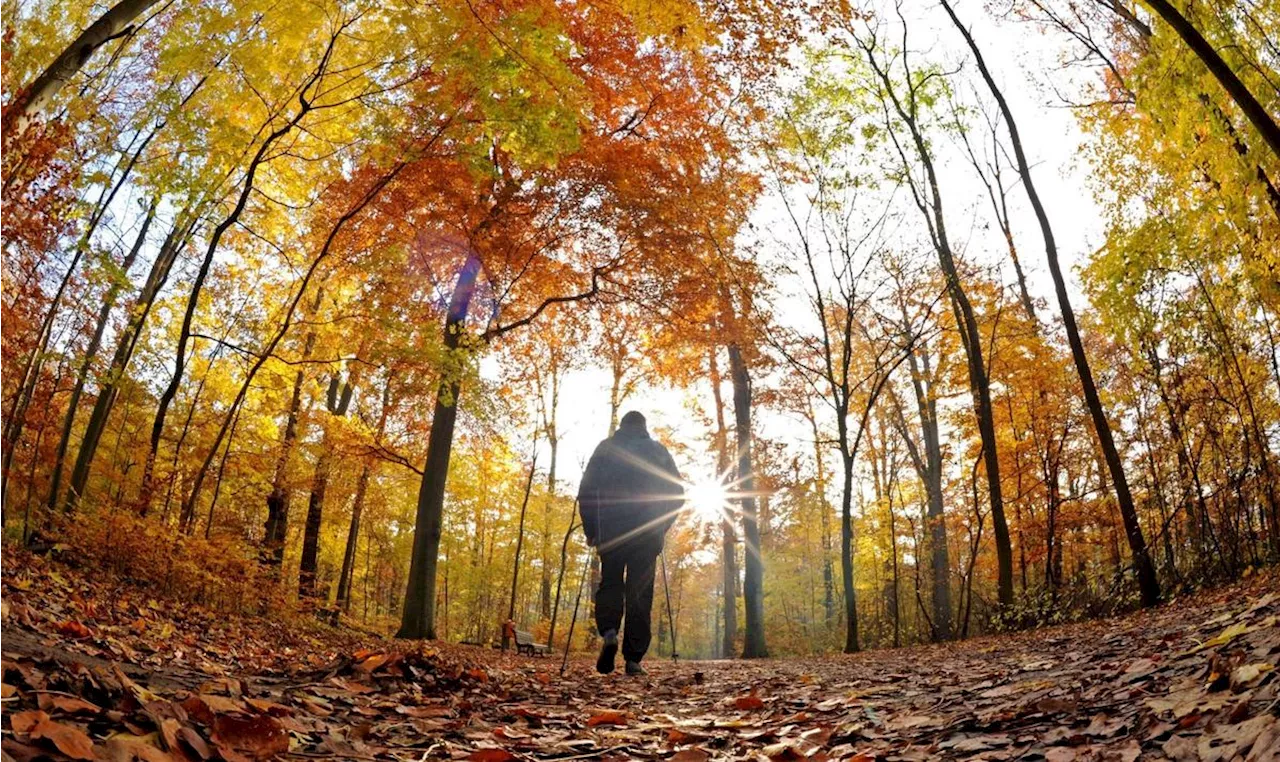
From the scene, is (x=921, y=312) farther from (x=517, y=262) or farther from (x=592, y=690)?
(x=592, y=690)

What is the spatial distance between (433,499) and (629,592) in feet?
21.9

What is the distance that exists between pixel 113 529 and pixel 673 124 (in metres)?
10.5

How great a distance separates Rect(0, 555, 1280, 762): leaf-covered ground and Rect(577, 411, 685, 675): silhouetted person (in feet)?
3.27

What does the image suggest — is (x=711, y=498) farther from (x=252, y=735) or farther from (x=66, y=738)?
(x=66, y=738)

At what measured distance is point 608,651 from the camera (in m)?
5.79

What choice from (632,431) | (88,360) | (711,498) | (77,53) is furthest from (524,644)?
(77,53)

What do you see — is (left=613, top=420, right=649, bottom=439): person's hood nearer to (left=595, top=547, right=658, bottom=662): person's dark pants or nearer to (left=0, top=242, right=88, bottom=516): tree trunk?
(left=595, top=547, right=658, bottom=662): person's dark pants

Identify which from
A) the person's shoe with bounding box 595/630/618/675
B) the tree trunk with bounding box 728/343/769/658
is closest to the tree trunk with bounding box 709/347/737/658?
the tree trunk with bounding box 728/343/769/658

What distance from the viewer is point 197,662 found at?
3896 mm

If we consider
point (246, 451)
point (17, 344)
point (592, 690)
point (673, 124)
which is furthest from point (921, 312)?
point (17, 344)

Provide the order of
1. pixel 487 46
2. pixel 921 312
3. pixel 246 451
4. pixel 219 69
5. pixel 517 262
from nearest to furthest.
Result: pixel 487 46
pixel 219 69
pixel 517 262
pixel 921 312
pixel 246 451

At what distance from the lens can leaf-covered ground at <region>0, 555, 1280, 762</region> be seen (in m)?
1.58

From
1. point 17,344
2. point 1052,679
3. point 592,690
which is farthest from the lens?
point 17,344

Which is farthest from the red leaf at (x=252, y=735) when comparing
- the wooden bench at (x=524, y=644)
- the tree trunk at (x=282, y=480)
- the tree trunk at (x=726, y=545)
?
the tree trunk at (x=726, y=545)
